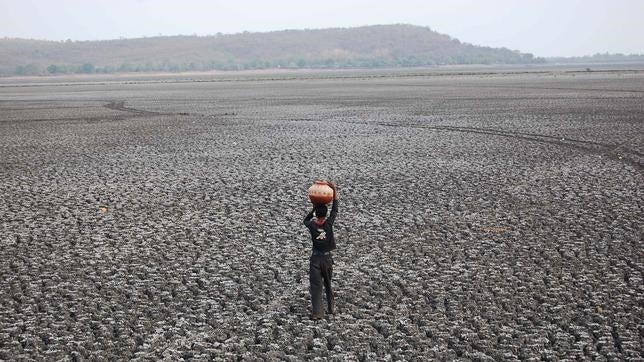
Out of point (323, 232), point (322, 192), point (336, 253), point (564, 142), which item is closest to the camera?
point (322, 192)

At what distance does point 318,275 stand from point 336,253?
6.23 ft

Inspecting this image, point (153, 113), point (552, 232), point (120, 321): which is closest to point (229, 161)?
point (552, 232)

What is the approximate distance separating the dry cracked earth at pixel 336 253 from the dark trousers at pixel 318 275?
142 millimetres

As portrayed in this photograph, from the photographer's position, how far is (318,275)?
4.73 m

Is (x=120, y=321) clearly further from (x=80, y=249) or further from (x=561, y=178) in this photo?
(x=561, y=178)

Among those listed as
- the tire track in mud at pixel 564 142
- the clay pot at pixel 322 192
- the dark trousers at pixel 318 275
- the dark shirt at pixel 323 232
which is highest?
the clay pot at pixel 322 192

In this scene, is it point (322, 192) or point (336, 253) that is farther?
point (336, 253)

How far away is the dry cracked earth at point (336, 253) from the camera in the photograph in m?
4.56

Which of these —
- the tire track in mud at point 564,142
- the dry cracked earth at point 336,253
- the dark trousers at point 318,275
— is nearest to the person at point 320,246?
the dark trousers at point 318,275

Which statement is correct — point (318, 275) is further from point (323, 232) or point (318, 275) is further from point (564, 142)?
point (564, 142)

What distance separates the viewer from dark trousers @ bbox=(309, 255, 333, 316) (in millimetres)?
4711

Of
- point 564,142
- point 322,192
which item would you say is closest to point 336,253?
point 322,192

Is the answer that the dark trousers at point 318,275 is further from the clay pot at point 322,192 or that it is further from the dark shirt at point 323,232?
the clay pot at point 322,192

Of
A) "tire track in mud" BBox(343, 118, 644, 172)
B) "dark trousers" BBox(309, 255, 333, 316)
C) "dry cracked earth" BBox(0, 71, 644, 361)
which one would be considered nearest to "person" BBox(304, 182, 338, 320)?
"dark trousers" BBox(309, 255, 333, 316)
